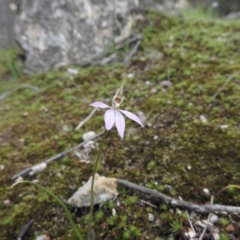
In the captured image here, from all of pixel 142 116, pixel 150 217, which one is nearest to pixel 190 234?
pixel 150 217

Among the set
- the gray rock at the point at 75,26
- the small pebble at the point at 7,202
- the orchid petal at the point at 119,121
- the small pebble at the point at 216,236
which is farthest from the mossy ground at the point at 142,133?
the orchid petal at the point at 119,121

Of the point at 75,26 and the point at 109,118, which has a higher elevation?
the point at 109,118

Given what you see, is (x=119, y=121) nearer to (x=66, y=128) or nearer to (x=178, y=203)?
(x=178, y=203)

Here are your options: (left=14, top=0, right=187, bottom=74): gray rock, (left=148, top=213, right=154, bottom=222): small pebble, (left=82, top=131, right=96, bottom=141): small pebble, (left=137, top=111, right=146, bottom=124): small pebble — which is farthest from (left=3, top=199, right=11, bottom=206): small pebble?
(left=14, top=0, right=187, bottom=74): gray rock

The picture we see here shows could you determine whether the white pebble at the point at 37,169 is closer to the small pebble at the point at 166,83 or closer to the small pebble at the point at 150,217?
the small pebble at the point at 150,217

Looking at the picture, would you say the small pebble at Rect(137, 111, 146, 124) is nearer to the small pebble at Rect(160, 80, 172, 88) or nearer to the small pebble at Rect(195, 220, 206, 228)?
the small pebble at Rect(160, 80, 172, 88)
